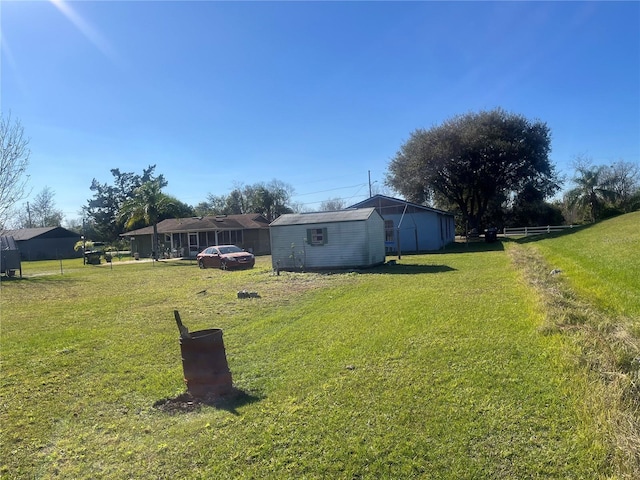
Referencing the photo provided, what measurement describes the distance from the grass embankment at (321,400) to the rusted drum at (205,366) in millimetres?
292

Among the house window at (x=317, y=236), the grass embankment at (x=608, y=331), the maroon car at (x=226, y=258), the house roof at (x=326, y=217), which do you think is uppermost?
the house roof at (x=326, y=217)

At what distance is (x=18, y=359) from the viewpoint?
6977mm

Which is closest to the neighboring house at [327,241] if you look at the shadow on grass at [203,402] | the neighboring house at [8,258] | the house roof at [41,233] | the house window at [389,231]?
the house window at [389,231]

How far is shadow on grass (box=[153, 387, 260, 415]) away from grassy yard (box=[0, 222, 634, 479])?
3 centimetres

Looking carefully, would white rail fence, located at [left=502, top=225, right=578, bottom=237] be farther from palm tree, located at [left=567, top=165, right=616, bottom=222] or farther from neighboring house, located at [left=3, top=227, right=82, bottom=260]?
neighboring house, located at [left=3, top=227, right=82, bottom=260]

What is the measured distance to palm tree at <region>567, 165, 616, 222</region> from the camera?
49906mm

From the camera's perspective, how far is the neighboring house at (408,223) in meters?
29.7

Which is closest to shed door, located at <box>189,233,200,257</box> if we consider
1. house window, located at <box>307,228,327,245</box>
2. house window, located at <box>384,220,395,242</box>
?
house window, located at <box>384,220,395,242</box>

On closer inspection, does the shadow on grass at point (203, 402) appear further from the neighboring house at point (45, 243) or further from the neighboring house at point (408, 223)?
the neighboring house at point (45, 243)

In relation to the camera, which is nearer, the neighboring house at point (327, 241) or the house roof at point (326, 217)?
the neighboring house at point (327, 241)

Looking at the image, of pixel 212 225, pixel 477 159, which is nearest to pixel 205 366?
pixel 212 225

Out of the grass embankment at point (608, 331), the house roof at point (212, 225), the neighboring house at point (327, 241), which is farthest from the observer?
the house roof at point (212, 225)

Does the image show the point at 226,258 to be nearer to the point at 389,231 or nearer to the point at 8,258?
the point at 389,231

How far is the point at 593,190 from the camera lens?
5038 centimetres
